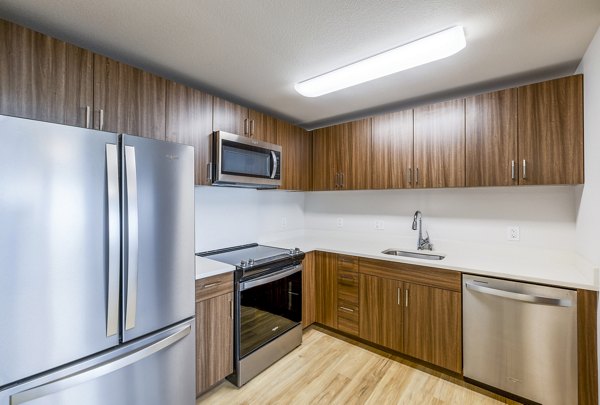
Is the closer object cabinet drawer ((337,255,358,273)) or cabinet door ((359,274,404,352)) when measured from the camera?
cabinet door ((359,274,404,352))

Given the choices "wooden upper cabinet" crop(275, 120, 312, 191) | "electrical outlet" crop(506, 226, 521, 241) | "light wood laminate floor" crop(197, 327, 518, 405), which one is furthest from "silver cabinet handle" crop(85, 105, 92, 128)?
"electrical outlet" crop(506, 226, 521, 241)

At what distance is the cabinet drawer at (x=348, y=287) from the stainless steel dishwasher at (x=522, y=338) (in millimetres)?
905

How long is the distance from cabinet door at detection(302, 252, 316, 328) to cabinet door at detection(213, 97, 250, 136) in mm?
1391

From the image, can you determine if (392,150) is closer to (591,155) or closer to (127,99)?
(591,155)

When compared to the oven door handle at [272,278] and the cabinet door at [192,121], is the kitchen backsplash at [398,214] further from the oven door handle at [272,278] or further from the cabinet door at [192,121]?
the oven door handle at [272,278]

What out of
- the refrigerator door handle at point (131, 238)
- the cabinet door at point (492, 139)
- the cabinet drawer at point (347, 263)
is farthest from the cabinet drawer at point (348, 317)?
the refrigerator door handle at point (131, 238)

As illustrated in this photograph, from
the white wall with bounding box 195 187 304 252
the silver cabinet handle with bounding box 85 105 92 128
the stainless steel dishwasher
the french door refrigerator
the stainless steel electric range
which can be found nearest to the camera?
the french door refrigerator

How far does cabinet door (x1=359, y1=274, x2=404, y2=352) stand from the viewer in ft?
7.64

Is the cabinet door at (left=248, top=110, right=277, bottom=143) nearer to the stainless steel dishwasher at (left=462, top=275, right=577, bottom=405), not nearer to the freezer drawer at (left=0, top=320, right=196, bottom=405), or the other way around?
the freezer drawer at (left=0, top=320, right=196, bottom=405)

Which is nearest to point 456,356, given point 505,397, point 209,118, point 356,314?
point 505,397

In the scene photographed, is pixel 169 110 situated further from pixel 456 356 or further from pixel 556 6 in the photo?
pixel 456 356

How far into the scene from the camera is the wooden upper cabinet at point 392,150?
8.35 feet

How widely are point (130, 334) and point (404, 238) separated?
253 centimetres

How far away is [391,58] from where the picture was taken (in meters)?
1.76
